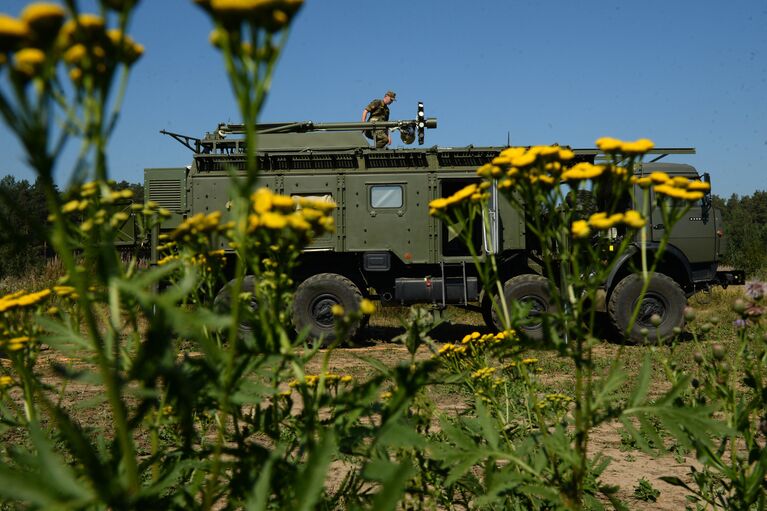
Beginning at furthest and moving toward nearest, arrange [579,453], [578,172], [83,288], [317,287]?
[317,287] → [578,172] → [579,453] → [83,288]

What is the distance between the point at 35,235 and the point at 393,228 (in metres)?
9.24

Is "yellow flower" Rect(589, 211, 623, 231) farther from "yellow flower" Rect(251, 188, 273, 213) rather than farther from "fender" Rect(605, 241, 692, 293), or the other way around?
"fender" Rect(605, 241, 692, 293)

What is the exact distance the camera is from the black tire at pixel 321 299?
1006 cm

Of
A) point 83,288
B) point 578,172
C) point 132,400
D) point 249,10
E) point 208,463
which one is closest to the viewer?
point 83,288

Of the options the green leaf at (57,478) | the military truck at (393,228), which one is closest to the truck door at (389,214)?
the military truck at (393,228)

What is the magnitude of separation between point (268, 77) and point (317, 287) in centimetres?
904

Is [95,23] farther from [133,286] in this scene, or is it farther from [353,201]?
[353,201]

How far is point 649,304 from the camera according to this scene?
10.1 meters

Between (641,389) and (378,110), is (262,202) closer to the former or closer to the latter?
(641,389)

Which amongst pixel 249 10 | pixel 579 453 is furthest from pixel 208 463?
pixel 249 10

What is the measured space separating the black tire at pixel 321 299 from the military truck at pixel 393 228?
2cm

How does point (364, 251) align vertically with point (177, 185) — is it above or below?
below

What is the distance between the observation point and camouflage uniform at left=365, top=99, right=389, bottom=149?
Answer: 11.4 m

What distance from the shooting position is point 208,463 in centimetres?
159
